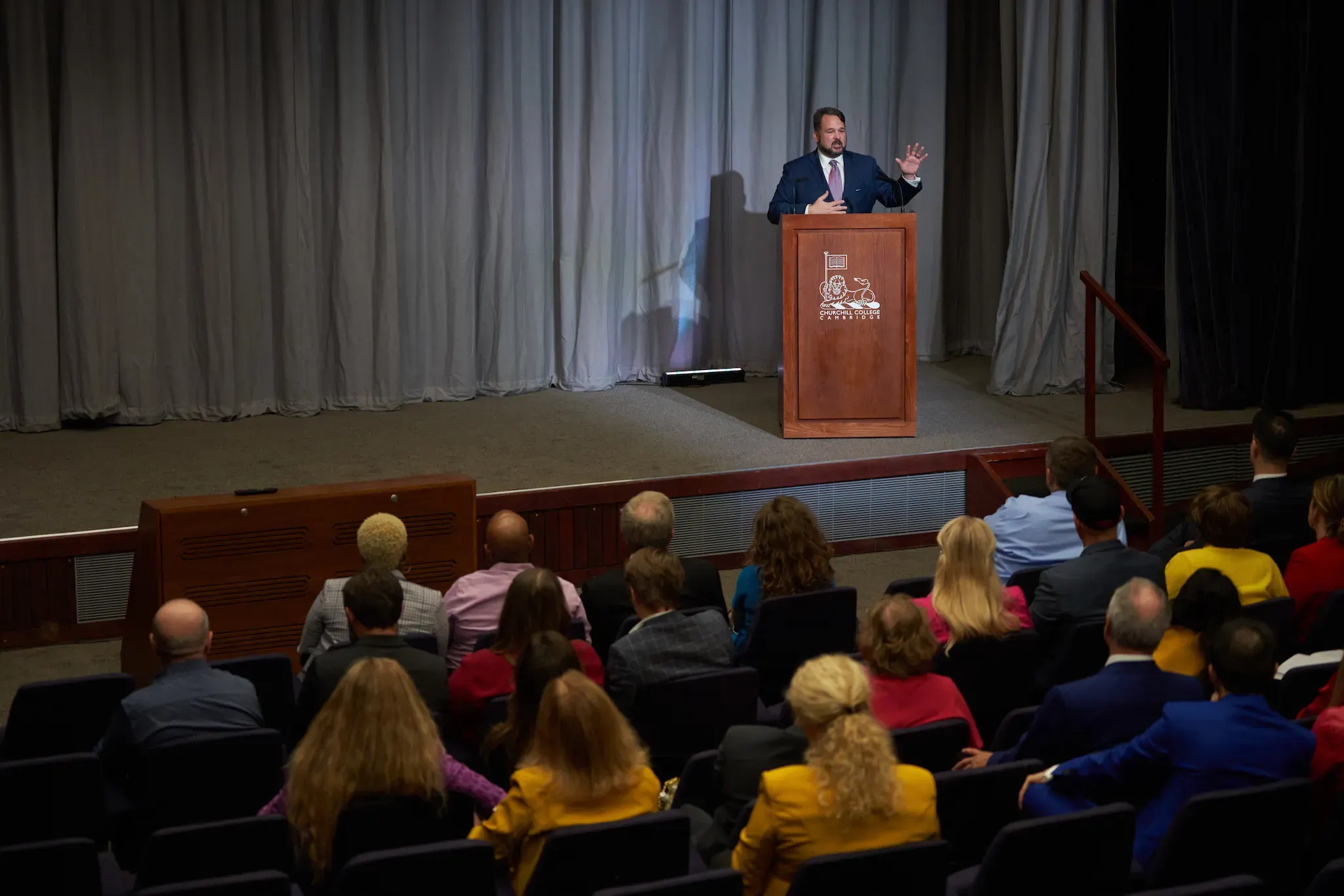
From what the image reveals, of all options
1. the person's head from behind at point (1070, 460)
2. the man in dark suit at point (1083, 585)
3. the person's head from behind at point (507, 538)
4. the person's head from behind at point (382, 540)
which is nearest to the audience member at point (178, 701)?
the person's head from behind at point (382, 540)

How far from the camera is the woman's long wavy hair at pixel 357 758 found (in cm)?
308

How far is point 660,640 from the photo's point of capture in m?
4.08

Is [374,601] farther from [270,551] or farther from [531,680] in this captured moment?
[270,551]

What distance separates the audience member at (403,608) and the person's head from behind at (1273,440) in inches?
107

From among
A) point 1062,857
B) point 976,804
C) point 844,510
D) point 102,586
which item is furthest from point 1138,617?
point 102,586

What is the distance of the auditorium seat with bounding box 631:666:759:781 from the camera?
3916 mm

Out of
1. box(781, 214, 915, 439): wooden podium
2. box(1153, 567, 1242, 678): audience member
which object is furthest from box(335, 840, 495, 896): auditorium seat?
box(781, 214, 915, 439): wooden podium

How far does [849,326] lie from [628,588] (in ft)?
9.64

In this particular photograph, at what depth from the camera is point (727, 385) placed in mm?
9219

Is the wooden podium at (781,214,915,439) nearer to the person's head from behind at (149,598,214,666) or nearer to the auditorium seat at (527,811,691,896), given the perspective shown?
the person's head from behind at (149,598,214,666)

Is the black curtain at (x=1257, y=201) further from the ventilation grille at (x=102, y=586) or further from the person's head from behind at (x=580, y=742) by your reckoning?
the person's head from behind at (x=580, y=742)

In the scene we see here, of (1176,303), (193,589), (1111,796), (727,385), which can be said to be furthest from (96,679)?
(1176,303)

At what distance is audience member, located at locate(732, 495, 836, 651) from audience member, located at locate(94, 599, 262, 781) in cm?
152

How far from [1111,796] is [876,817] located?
2.26 ft
